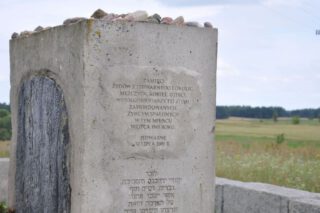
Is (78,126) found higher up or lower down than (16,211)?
higher up

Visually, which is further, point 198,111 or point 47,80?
point 47,80

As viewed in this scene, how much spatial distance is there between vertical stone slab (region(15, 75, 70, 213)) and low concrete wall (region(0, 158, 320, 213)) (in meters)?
2.06

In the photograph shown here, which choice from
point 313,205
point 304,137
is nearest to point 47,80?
point 313,205

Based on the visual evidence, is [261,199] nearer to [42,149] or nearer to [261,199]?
[261,199]

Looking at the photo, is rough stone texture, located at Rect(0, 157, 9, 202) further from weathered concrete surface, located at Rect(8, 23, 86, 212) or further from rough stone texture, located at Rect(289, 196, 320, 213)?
rough stone texture, located at Rect(289, 196, 320, 213)

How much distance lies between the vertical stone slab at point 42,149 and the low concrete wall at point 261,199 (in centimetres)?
206

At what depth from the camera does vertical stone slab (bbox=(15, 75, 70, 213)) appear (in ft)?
17.9

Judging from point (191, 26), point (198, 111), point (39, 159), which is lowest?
point (39, 159)

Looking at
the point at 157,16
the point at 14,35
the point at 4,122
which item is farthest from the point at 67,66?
the point at 4,122

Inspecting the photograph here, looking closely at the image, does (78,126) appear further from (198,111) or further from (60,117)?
(198,111)

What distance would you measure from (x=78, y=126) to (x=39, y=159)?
45.4 inches

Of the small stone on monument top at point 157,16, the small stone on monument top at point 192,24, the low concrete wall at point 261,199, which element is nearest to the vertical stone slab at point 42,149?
the small stone on monument top at point 157,16

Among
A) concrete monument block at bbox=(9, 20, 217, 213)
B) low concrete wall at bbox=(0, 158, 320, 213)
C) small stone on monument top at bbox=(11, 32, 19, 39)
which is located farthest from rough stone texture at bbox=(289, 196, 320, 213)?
small stone on monument top at bbox=(11, 32, 19, 39)

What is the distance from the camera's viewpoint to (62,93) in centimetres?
545
